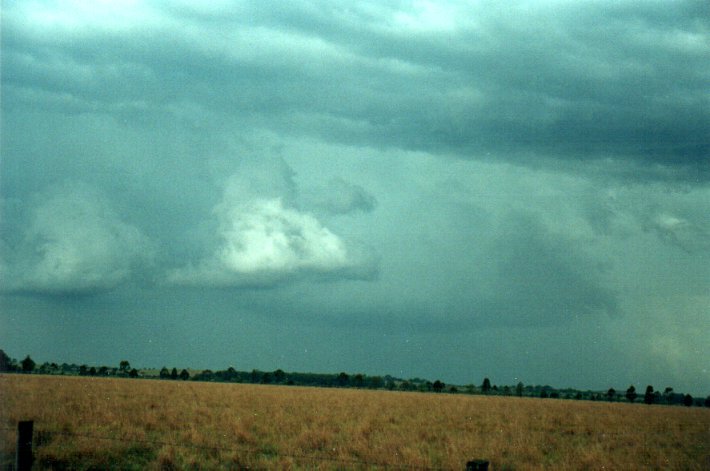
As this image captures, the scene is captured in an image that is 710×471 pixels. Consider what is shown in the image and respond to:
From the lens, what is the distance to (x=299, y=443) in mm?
19969

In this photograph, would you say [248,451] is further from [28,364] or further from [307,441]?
[28,364]

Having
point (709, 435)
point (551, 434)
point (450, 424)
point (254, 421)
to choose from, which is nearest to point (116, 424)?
point (254, 421)

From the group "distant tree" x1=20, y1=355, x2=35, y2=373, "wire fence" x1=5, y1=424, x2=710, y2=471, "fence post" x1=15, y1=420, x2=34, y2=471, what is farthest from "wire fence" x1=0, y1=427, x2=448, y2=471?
"distant tree" x1=20, y1=355, x2=35, y2=373

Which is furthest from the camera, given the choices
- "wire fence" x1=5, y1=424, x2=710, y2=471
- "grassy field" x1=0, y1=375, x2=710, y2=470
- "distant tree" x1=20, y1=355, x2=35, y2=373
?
"distant tree" x1=20, y1=355, x2=35, y2=373

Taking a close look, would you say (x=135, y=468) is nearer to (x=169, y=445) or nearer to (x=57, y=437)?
(x=169, y=445)

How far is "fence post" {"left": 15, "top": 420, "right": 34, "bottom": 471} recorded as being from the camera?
10.5m

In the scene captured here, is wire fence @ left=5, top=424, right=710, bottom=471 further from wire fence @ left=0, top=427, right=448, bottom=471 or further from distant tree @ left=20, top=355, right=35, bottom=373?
distant tree @ left=20, top=355, right=35, bottom=373

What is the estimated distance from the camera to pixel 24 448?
10.6 metres

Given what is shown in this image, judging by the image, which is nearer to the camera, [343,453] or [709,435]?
[343,453]

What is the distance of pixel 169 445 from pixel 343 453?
15.3ft

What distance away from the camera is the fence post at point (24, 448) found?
10.5 m

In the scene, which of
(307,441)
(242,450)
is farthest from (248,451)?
(307,441)

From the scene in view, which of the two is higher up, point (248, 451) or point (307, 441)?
point (248, 451)

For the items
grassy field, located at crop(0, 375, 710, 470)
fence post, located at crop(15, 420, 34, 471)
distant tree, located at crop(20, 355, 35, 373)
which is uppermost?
fence post, located at crop(15, 420, 34, 471)
